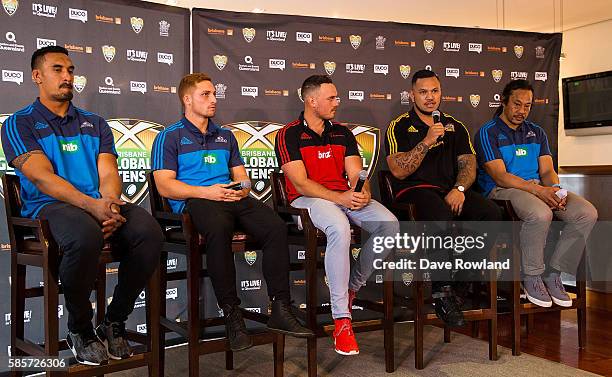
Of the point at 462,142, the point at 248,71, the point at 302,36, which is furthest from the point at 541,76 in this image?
the point at 248,71

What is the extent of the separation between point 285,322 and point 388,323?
2.18ft

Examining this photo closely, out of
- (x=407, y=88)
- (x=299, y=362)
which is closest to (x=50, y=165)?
(x=299, y=362)

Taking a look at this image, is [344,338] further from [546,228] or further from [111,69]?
[111,69]

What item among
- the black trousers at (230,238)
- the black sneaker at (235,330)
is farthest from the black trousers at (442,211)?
the black sneaker at (235,330)

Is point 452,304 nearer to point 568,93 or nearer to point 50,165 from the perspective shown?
point 50,165

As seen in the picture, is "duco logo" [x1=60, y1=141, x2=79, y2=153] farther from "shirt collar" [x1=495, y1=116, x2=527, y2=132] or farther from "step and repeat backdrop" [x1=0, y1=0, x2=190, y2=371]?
"shirt collar" [x1=495, y1=116, x2=527, y2=132]

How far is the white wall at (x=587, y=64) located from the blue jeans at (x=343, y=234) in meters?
6.37

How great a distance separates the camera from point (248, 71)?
3.98 m

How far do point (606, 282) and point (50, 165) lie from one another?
369 cm

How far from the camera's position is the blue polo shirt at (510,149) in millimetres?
3969

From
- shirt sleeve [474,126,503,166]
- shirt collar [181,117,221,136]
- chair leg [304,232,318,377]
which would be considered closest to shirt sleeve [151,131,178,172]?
shirt collar [181,117,221,136]

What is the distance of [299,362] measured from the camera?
11.4 ft

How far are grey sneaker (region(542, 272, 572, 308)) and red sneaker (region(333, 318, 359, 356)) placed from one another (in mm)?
1343

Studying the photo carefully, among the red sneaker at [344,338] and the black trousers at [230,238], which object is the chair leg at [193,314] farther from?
the red sneaker at [344,338]
